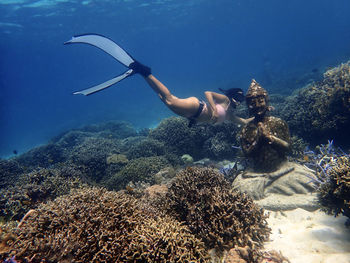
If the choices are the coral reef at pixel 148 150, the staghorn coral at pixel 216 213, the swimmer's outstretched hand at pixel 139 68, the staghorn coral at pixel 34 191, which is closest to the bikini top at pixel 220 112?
the swimmer's outstretched hand at pixel 139 68

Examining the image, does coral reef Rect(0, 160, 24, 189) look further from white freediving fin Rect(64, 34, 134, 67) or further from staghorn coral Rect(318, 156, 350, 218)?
staghorn coral Rect(318, 156, 350, 218)

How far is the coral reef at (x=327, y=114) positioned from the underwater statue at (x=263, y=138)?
2842 mm

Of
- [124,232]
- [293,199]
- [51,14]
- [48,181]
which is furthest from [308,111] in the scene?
[51,14]

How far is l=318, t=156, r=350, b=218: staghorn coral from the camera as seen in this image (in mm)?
3406

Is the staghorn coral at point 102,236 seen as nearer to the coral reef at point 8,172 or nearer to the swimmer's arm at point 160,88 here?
the swimmer's arm at point 160,88

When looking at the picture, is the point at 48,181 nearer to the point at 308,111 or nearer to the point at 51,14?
the point at 308,111

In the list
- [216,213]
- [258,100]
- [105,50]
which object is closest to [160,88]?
[105,50]

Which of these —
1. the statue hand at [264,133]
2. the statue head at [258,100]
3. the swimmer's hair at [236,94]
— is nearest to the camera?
the statue hand at [264,133]

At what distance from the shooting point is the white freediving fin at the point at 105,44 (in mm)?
5770

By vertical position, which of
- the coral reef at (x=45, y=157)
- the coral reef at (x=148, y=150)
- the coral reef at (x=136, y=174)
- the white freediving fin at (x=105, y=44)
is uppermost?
the white freediving fin at (x=105, y=44)

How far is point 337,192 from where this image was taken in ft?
11.5

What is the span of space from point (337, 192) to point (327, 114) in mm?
5092

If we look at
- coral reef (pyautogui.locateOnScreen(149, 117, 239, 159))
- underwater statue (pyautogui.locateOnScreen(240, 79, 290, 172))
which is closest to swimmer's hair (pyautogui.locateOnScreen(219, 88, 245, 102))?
underwater statue (pyautogui.locateOnScreen(240, 79, 290, 172))

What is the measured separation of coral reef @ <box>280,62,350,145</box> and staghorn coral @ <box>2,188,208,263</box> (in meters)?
7.10
